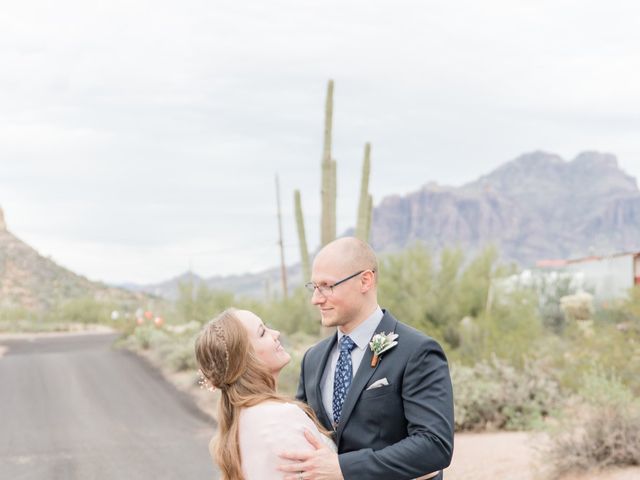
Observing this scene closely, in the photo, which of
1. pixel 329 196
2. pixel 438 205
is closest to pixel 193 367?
pixel 329 196

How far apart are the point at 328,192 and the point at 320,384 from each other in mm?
18263

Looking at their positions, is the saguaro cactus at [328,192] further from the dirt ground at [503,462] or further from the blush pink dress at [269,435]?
the blush pink dress at [269,435]

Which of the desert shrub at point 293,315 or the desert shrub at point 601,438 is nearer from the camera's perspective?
the desert shrub at point 601,438

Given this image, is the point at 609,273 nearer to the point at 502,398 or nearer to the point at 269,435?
the point at 502,398

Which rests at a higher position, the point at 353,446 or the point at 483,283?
the point at 353,446

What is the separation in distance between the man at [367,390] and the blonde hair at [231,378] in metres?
0.20

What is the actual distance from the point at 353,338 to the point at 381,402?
37cm

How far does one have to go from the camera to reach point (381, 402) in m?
4.13

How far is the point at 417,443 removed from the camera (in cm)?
395

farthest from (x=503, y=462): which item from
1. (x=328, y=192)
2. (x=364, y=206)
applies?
(x=328, y=192)

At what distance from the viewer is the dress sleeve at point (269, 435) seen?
3.97m

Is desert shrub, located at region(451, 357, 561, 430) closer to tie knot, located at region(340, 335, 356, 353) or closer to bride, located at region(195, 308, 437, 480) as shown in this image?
tie knot, located at region(340, 335, 356, 353)

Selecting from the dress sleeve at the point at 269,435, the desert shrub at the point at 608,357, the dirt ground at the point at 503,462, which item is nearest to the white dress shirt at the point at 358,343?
the dress sleeve at the point at 269,435

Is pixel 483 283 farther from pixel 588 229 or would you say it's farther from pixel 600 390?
pixel 588 229
